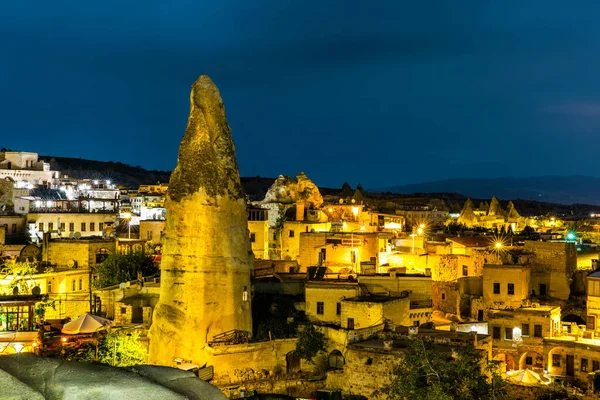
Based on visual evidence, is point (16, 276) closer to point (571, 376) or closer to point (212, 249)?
point (212, 249)

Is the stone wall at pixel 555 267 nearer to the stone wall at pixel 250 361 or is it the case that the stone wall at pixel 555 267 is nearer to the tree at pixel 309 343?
the tree at pixel 309 343

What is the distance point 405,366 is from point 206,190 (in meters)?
11.1

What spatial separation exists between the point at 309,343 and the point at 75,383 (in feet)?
72.8

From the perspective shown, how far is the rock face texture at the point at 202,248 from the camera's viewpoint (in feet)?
87.7

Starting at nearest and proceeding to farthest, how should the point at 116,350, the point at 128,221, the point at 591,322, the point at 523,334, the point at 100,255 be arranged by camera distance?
1. the point at 116,350
2. the point at 523,334
3. the point at 591,322
4. the point at 100,255
5. the point at 128,221

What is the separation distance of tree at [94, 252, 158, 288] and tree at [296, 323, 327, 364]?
12.5m

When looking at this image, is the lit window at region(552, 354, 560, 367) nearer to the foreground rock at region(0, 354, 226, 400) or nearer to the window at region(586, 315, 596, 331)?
the window at region(586, 315, 596, 331)

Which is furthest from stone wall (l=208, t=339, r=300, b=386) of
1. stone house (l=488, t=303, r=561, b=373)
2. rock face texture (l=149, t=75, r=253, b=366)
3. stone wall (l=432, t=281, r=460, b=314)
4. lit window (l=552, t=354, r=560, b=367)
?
stone wall (l=432, t=281, r=460, b=314)

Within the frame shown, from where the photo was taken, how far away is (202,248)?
89.2ft

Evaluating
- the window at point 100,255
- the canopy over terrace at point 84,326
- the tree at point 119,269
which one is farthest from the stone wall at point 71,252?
the canopy over terrace at point 84,326

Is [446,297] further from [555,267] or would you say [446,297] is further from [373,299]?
[373,299]

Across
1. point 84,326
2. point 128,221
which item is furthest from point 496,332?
point 128,221

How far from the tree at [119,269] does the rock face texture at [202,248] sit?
32.3 ft

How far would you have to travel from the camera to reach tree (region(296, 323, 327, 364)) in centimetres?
2789
